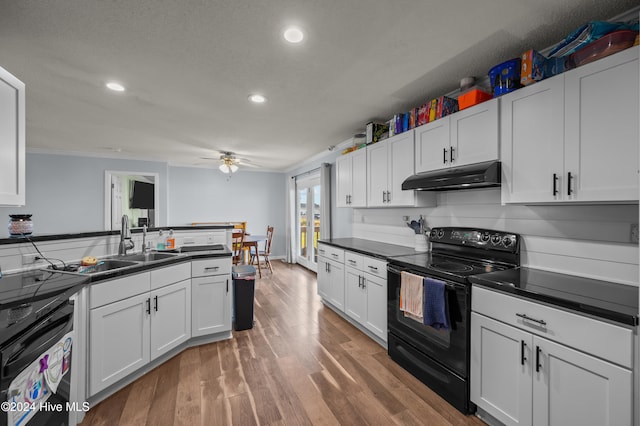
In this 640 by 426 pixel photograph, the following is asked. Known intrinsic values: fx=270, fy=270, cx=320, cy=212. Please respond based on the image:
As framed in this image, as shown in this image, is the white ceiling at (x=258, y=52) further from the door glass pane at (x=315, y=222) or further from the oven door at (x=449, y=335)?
the door glass pane at (x=315, y=222)

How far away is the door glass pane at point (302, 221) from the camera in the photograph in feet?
21.3

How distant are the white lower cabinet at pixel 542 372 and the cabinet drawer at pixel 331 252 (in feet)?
5.77

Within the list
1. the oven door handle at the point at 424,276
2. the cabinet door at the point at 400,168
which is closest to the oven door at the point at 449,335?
the oven door handle at the point at 424,276

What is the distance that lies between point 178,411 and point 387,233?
272cm

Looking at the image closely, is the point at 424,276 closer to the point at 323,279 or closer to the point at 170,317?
the point at 323,279

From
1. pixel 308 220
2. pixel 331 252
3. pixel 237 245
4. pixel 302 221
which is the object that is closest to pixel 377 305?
pixel 331 252

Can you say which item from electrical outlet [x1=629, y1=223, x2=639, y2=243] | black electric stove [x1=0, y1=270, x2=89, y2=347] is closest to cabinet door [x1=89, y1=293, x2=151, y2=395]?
black electric stove [x1=0, y1=270, x2=89, y2=347]

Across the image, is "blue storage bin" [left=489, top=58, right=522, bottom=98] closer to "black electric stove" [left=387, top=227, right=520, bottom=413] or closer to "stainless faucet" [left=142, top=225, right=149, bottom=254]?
"black electric stove" [left=387, top=227, right=520, bottom=413]

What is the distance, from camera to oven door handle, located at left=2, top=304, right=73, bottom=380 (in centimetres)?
95

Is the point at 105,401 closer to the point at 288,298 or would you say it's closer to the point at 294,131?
the point at 288,298

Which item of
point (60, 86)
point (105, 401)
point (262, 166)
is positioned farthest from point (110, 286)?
point (262, 166)

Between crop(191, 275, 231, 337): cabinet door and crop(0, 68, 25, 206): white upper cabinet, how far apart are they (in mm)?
1443

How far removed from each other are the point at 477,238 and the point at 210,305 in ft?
8.44

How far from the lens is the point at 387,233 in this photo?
3.52 metres
